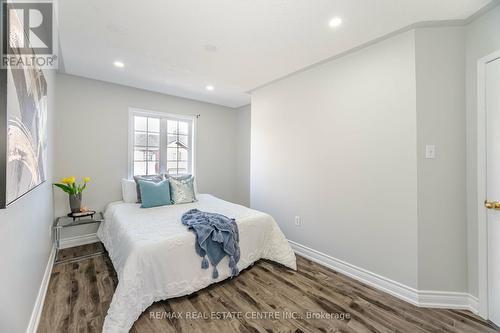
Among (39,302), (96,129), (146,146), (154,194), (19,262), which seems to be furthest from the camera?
(146,146)

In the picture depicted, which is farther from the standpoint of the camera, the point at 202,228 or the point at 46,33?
the point at 202,228

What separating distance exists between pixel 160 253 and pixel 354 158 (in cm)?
212

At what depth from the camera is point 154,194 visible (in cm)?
304

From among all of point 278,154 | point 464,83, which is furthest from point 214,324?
point 464,83

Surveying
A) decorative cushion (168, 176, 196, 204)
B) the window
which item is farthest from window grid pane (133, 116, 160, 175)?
decorative cushion (168, 176, 196, 204)

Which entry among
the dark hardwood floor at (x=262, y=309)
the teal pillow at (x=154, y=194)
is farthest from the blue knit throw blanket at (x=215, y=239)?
the teal pillow at (x=154, y=194)

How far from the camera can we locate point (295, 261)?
252cm

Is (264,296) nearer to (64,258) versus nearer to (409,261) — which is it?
(409,261)

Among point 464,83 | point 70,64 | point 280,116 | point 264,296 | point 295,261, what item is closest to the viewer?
point 464,83

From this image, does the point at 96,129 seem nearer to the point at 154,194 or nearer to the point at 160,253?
the point at 154,194

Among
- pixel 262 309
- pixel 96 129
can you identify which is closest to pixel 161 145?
pixel 96 129

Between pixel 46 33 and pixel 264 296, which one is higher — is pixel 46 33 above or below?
above

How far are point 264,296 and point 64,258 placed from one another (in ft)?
8.33

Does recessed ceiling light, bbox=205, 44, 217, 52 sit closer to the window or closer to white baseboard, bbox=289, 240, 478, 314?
the window
